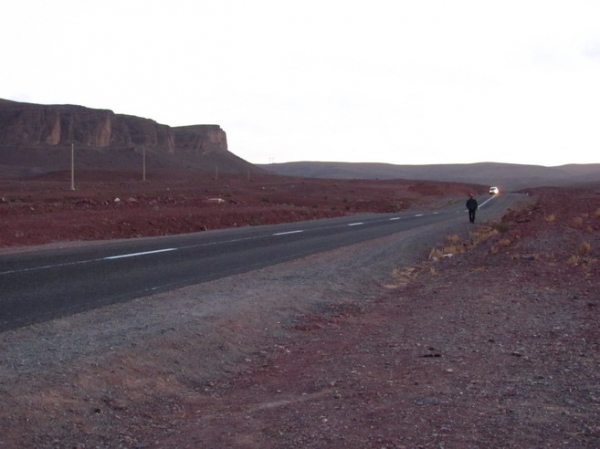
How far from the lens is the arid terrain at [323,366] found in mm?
6059

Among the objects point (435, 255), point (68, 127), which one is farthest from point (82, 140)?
point (435, 255)

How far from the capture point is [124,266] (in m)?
17.9

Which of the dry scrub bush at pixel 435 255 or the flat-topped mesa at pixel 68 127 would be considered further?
the flat-topped mesa at pixel 68 127

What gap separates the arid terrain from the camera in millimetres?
6059

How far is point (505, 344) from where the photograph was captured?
9.23 m

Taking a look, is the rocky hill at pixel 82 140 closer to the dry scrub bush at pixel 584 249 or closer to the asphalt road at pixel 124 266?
the asphalt road at pixel 124 266

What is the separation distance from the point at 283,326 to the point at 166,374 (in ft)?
10.9

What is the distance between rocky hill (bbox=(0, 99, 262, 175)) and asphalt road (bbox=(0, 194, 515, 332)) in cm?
10753

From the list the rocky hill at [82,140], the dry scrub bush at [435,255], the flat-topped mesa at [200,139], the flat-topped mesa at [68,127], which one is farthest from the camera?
the flat-topped mesa at [200,139]

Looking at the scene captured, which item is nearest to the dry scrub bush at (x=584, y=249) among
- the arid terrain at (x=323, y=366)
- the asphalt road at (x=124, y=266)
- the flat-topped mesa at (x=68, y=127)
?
the arid terrain at (x=323, y=366)

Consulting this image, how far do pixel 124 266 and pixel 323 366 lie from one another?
10226 millimetres

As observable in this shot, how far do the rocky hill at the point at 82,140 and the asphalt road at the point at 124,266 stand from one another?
107530 millimetres

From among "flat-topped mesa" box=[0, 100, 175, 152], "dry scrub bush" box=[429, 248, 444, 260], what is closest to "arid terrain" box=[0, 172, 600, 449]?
"dry scrub bush" box=[429, 248, 444, 260]

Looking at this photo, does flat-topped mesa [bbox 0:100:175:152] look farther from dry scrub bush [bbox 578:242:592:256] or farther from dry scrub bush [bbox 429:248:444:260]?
dry scrub bush [bbox 578:242:592:256]
